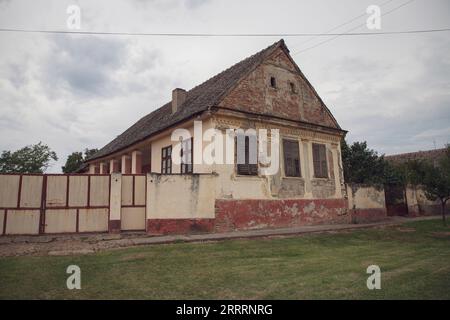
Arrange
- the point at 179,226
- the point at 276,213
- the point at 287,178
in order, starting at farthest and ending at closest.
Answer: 1. the point at 287,178
2. the point at 276,213
3. the point at 179,226

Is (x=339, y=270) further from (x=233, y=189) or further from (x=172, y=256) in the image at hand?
(x=233, y=189)

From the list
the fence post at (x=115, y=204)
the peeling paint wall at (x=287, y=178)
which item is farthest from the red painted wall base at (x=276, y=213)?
the fence post at (x=115, y=204)

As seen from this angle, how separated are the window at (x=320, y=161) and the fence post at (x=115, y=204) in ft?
29.3

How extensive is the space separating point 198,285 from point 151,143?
12.3m

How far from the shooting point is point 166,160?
15422 millimetres

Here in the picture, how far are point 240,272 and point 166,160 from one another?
984cm

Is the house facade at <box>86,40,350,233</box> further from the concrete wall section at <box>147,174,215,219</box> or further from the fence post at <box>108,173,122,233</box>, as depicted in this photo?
the fence post at <box>108,173,122,233</box>

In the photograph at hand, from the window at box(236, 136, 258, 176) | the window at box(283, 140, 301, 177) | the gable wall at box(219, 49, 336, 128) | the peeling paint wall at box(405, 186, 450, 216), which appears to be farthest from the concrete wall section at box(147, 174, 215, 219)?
the peeling paint wall at box(405, 186, 450, 216)

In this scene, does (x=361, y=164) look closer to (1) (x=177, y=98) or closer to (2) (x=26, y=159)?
(1) (x=177, y=98)

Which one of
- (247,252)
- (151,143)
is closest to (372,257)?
(247,252)

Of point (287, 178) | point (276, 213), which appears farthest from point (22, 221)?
point (287, 178)

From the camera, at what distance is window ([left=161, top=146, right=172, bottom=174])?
15118 millimetres

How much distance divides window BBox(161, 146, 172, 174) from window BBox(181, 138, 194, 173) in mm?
1118
